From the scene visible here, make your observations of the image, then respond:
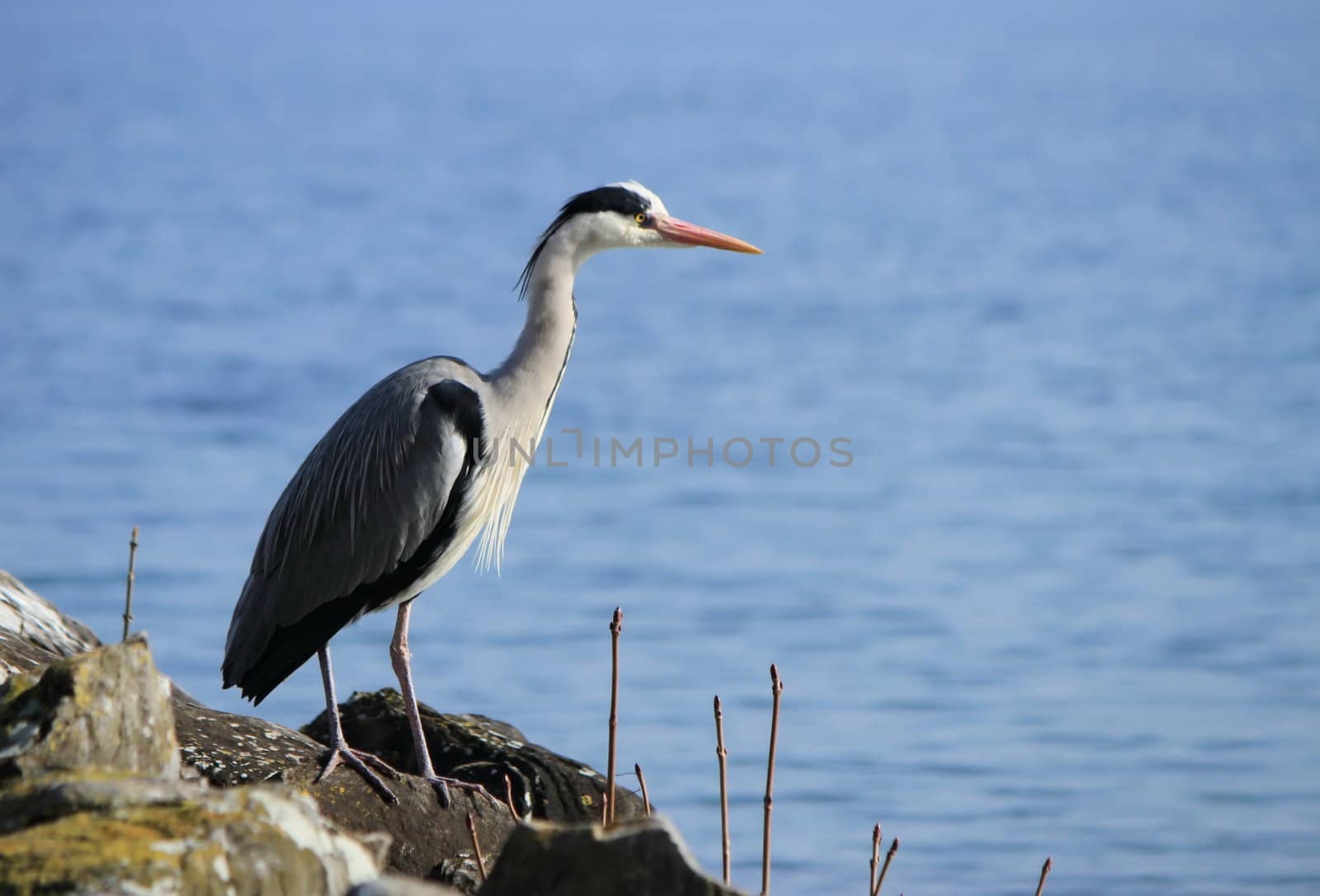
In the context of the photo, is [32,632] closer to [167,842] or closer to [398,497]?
[398,497]

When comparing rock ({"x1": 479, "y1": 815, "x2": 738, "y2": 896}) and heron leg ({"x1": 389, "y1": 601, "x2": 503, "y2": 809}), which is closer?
rock ({"x1": 479, "y1": 815, "x2": 738, "y2": 896})

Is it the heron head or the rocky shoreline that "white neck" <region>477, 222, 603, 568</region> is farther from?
the rocky shoreline

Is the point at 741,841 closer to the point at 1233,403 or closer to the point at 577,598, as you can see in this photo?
the point at 577,598

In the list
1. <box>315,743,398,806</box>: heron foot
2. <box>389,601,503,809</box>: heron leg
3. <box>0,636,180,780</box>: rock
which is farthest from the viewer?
<box>389,601,503,809</box>: heron leg

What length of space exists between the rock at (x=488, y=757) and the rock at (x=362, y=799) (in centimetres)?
25

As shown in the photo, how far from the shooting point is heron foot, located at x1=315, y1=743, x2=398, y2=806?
501 centimetres

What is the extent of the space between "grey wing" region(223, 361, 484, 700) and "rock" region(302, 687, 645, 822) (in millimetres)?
401

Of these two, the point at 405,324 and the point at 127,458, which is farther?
the point at 405,324

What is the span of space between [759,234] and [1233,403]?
1857 cm

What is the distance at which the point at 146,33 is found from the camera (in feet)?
638

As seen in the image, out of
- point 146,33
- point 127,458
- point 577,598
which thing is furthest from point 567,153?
point 146,33

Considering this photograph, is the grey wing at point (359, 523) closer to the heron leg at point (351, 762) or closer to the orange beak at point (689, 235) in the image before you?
the heron leg at point (351, 762)

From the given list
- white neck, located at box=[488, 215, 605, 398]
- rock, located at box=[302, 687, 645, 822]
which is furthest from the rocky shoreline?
white neck, located at box=[488, 215, 605, 398]

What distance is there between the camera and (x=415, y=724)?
212 inches
